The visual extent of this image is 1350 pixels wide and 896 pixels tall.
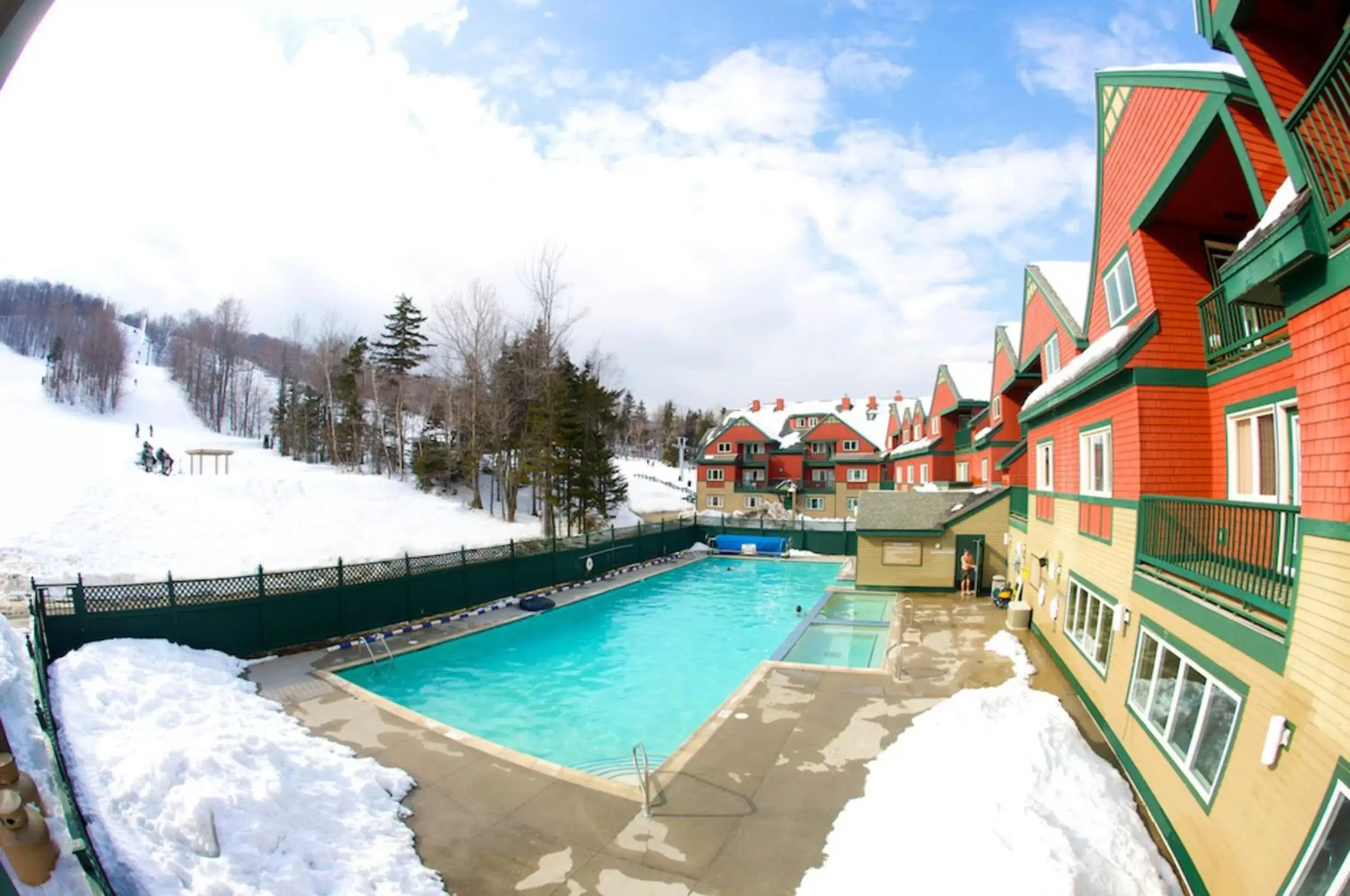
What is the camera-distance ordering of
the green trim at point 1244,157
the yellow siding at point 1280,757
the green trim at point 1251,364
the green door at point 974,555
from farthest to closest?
the green door at point 974,555, the green trim at point 1251,364, the green trim at point 1244,157, the yellow siding at point 1280,757

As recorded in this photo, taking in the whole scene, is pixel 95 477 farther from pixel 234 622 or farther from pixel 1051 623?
pixel 1051 623

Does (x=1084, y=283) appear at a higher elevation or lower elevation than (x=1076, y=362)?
higher

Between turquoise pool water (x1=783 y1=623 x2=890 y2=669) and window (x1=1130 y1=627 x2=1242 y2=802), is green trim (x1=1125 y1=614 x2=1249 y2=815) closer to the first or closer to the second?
window (x1=1130 y1=627 x2=1242 y2=802)

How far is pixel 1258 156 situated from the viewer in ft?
23.4

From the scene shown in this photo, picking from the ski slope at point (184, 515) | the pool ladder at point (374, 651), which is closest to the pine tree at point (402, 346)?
the ski slope at point (184, 515)

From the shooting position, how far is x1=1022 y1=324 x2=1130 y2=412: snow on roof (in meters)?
9.81

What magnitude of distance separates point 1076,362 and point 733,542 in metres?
25.5

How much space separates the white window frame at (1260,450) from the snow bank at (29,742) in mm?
12504

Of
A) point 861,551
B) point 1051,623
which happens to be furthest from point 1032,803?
point 861,551

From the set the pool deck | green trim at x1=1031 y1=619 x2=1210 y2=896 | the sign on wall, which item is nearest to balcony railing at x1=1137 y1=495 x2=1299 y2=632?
green trim at x1=1031 y1=619 x2=1210 y2=896

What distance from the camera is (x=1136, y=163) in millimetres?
10430

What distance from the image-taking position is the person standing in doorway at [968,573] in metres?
22.4

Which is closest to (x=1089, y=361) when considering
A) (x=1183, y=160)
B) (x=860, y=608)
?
(x=1183, y=160)

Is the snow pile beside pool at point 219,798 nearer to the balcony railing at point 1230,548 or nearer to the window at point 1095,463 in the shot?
the balcony railing at point 1230,548
